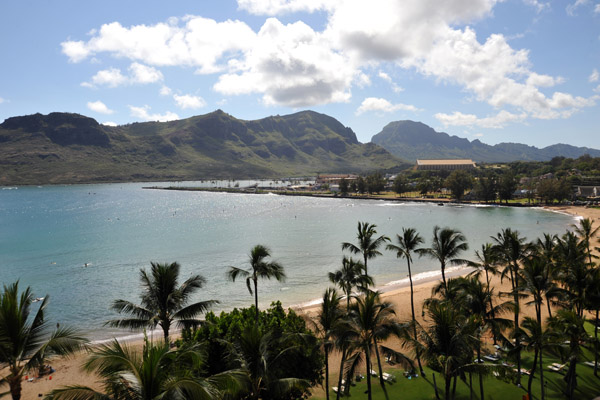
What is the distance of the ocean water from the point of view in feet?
159

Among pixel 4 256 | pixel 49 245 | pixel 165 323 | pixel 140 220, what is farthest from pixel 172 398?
pixel 140 220

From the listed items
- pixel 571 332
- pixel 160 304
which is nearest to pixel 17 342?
pixel 160 304

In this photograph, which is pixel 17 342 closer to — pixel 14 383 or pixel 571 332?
pixel 14 383

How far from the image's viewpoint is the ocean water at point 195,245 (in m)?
48.3

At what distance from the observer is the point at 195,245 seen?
8225 cm

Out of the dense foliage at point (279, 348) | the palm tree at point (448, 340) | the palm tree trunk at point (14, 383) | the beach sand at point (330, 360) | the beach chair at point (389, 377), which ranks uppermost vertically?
the palm tree trunk at point (14, 383)

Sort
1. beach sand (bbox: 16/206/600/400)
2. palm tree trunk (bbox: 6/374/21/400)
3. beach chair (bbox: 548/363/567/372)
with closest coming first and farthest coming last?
palm tree trunk (bbox: 6/374/21/400) → beach chair (bbox: 548/363/567/372) → beach sand (bbox: 16/206/600/400)

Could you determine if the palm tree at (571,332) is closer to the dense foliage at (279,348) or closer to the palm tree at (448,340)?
the palm tree at (448,340)

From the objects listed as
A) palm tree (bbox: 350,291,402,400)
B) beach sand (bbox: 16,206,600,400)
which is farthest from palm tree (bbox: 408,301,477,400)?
beach sand (bbox: 16,206,600,400)

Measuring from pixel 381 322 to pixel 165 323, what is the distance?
11160 mm

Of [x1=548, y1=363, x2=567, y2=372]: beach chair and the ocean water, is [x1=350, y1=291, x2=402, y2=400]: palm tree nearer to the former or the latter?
[x1=548, y1=363, x2=567, y2=372]: beach chair

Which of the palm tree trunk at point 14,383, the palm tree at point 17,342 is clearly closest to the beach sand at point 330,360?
the palm tree at point 17,342

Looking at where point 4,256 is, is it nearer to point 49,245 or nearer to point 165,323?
point 49,245

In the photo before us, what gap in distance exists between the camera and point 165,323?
18.1 meters
